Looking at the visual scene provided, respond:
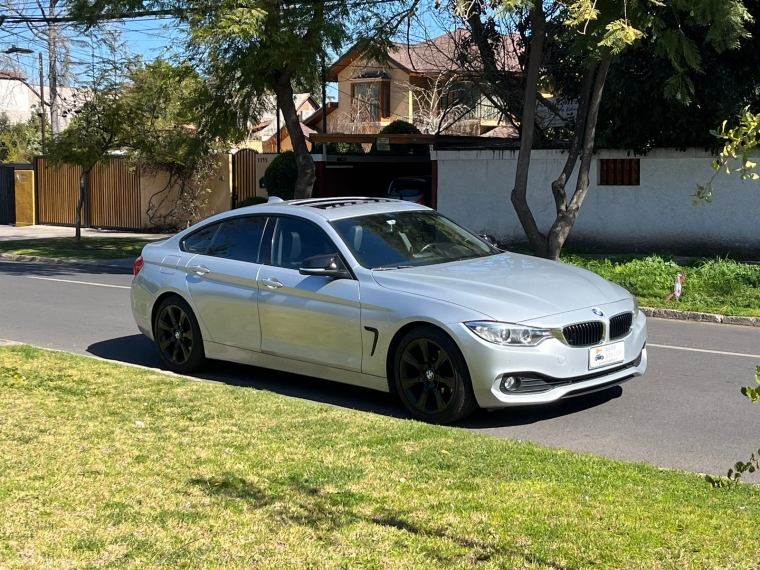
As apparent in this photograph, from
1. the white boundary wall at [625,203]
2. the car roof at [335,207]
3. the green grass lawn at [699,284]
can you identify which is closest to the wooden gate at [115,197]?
the white boundary wall at [625,203]

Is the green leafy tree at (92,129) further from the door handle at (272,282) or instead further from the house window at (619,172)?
the door handle at (272,282)

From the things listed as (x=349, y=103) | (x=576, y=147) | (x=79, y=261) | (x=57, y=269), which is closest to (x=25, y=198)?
(x=79, y=261)

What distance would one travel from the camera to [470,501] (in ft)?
15.6

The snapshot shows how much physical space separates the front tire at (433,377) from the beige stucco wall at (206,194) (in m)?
21.3

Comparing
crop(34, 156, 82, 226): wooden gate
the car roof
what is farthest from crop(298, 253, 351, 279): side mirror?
crop(34, 156, 82, 226): wooden gate

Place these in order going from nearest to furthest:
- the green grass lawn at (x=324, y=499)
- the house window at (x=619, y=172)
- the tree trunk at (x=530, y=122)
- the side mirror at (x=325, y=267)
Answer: the green grass lawn at (x=324, y=499) < the side mirror at (x=325, y=267) < the tree trunk at (x=530, y=122) < the house window at (x=619, y=172)

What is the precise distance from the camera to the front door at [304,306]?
24.6ft

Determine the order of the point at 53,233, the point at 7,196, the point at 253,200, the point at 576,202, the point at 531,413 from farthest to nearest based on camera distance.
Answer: the point at 7,196 < the point at 53,233 < the point at 253,200 < the point at 576,202 < the point at 531,413

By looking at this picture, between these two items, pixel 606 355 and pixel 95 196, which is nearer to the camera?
pixel 606 355

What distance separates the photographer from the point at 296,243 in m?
8.20

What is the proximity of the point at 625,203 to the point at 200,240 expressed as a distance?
40.3 feet

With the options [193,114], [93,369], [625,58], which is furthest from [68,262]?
[93,369]

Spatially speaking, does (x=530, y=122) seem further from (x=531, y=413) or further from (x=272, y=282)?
(x=531, y=413)

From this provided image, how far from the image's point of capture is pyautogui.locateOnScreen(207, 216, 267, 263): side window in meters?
8.45
